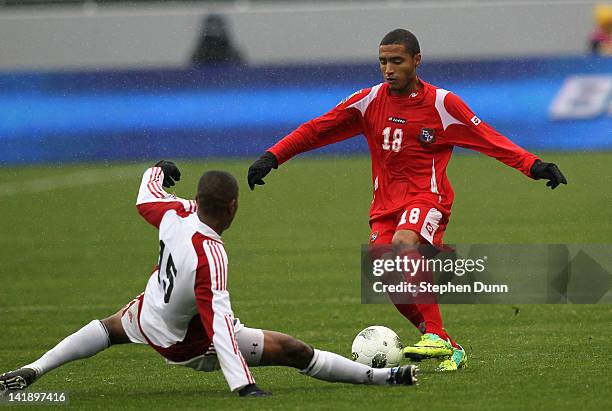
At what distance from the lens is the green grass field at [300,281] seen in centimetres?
701

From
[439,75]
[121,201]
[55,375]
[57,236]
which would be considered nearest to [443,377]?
[55,375]

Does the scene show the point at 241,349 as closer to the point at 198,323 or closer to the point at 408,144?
the point at 198,323

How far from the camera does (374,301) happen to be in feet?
35.9

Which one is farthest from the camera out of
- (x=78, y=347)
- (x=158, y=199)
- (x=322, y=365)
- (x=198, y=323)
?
(x=158, y=199)

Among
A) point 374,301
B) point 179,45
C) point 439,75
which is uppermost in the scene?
point 179,45

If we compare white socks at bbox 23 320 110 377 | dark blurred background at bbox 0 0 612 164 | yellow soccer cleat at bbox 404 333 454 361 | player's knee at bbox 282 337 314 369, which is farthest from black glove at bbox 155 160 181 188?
dark blurred background at bbox 0 0 612 164

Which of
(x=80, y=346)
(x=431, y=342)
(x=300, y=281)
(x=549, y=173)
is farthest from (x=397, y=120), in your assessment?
(x=300, y=281)

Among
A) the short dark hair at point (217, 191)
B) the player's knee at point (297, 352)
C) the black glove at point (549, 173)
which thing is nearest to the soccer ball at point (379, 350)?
the player's knee at point (297, 352)

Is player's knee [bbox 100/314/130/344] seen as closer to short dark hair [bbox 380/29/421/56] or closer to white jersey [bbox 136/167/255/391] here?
white jersey [bbox 136/167/255/391]

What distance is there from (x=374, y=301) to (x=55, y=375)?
3.69 metres

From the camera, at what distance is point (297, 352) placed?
6.85 m

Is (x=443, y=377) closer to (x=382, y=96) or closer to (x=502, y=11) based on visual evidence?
(x=382, y=96)

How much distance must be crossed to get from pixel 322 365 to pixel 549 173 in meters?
1.91

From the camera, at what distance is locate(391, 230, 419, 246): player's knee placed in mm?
7820
